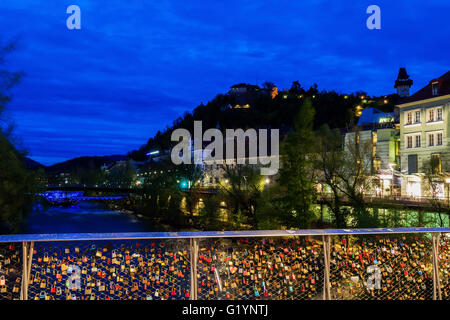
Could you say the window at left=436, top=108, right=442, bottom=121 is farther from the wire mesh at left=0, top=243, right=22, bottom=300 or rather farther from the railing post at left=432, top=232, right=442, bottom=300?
the wire mesh at left=0, top=243, right=22, bottom=300

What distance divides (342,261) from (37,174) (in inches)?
957

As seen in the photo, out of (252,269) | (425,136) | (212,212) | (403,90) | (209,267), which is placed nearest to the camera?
(209,267)

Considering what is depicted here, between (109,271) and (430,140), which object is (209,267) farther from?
(430,140)

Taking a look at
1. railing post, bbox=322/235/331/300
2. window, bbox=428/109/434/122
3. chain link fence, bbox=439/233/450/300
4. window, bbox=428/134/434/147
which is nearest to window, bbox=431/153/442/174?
window, bbox=428/134/434/147

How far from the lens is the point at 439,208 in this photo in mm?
22719

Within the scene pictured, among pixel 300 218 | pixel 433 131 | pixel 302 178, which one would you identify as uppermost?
pixel 433 131

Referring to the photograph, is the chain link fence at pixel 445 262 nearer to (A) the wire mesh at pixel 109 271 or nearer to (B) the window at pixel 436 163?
(A) the wire mesh at pixel 109 271

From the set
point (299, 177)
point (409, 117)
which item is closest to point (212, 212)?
point (299, 177)

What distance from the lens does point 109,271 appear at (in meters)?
4.63

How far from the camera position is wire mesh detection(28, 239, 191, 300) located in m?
4.45

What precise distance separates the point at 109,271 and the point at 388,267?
3.43 meters

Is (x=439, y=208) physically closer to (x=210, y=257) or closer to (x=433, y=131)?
(x=433, y=131)
